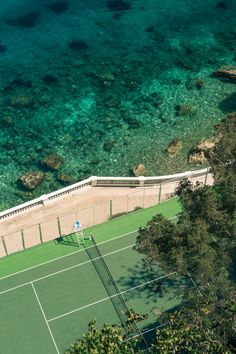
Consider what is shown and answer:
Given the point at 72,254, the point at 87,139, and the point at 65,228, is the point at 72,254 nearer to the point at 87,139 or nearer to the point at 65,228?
the point at 65,228

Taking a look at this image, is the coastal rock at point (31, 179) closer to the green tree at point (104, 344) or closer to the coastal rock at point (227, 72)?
the green tree at point (104, 344)

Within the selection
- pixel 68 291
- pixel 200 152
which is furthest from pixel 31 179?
pixel 200 152

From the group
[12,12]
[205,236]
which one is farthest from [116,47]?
[205,236]

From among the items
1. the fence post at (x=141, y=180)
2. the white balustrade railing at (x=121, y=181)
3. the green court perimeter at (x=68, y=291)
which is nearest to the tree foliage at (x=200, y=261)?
the green court perimeter at (x=68, y=291)

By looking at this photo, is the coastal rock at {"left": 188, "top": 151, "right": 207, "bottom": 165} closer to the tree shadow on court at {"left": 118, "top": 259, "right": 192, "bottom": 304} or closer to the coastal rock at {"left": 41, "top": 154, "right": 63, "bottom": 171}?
the coastal rock at {"left": 41, "top": 154, "right": 63, "bottom": 171}

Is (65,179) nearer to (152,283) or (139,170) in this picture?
(139,170)
